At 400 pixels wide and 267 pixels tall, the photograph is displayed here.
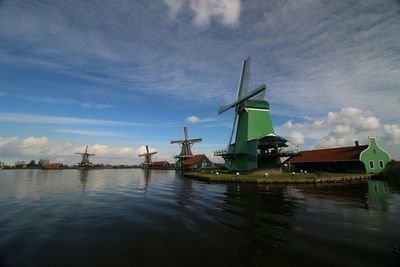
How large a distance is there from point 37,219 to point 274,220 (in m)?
12.6

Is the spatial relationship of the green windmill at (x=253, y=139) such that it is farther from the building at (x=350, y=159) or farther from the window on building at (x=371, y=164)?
the window on building at (x=371, y=164)

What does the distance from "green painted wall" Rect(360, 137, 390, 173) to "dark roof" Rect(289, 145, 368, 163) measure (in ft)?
3.29

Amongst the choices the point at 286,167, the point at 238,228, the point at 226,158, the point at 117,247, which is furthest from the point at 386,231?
the point at 286,167

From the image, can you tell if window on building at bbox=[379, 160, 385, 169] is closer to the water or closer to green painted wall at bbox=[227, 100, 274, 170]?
green painted wall at bbox=[227, 100, 274, 170]

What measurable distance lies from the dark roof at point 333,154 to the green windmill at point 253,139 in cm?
460

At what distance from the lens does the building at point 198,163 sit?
280 ft

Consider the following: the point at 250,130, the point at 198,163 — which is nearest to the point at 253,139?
the point at 250,130

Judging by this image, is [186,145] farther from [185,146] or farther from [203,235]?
[203,235]

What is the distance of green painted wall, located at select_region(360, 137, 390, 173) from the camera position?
1567 inches

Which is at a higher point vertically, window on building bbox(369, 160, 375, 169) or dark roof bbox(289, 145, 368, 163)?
dark roof bbox(289, 145, 368, 163)

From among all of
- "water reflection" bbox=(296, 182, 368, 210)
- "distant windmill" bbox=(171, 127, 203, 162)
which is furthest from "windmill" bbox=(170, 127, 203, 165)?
"water reflection" bbox=(296, 182, 368, 210)

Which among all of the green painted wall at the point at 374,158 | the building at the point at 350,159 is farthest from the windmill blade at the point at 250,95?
the green painted wall at the point at 374,158

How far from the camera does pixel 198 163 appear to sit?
282 ft

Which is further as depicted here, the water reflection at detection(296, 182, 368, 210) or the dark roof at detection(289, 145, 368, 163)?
the dark roof at detection(289, 145, 368, 163)
